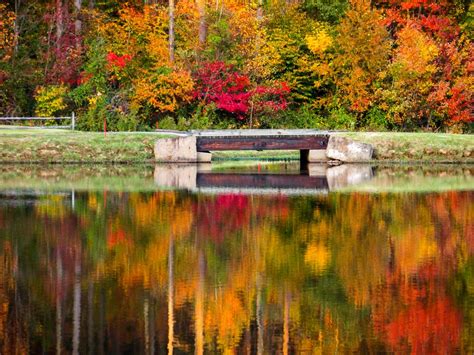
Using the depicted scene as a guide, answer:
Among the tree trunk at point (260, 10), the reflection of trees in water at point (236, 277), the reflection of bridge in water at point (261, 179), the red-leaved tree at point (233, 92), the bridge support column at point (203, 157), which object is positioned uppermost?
the tree trunk at point (260, 10)

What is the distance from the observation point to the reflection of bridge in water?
3322cm

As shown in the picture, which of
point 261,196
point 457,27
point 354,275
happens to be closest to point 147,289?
point 354,275

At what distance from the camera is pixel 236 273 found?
18375 millimetres

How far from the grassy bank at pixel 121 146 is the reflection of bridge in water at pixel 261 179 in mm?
2092

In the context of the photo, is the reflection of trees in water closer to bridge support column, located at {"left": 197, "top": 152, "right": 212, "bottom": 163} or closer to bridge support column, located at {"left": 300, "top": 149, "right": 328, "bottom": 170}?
bridge support column, located at {"left": 197, "top": 152, "right": 212, "bottom": 163}

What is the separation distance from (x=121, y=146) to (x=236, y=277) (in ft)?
87.8

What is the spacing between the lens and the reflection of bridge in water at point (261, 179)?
33219 mm

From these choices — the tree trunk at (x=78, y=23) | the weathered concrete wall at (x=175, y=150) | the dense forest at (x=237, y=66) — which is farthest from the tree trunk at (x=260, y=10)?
the weathered concrete wall at (x=175, y=150)

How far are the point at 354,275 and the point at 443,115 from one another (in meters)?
38.2

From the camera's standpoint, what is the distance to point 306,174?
39.8m

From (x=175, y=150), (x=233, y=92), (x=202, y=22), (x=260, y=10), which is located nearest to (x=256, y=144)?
(x=175, y=150)

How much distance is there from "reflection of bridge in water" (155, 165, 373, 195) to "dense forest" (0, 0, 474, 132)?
1031 centimetres

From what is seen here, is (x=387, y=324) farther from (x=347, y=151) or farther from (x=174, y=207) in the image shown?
(x=347, y=151)

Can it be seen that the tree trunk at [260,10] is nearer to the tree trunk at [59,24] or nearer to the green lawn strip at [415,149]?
the tree trunk at [59,24]
